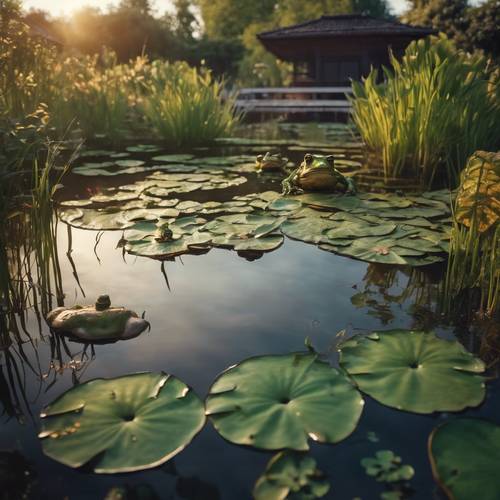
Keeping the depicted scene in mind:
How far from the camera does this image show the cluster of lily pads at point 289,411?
1211 mm

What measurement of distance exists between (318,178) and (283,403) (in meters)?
2.94

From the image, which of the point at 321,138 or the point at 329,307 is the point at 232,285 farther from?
the point at 321,138

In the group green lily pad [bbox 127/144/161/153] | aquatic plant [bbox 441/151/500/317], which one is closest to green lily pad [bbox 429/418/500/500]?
aquatic plant [bbox 441/151/500/317]

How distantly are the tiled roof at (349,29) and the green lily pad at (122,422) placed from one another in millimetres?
16826

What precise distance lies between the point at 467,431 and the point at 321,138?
8755 mm

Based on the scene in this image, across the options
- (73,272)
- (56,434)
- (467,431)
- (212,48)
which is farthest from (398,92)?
(212,48)

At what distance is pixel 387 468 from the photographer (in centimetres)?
122

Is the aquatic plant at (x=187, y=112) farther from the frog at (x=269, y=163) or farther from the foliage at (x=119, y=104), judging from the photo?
the frog at (x=269, y=163)

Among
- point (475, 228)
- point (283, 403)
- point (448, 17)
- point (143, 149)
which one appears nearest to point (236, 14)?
point (448, 17)

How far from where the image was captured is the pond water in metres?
1.21

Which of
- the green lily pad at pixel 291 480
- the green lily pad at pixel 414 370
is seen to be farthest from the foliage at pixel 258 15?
the green lily pad at pixel 291 480

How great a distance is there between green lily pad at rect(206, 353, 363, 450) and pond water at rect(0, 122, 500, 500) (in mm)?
43

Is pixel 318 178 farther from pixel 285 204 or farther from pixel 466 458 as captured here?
pixel 466 458

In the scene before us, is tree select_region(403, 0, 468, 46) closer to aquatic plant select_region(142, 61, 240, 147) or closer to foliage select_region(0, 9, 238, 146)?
aquatic plant select_region(142, 61, 240, 147)
